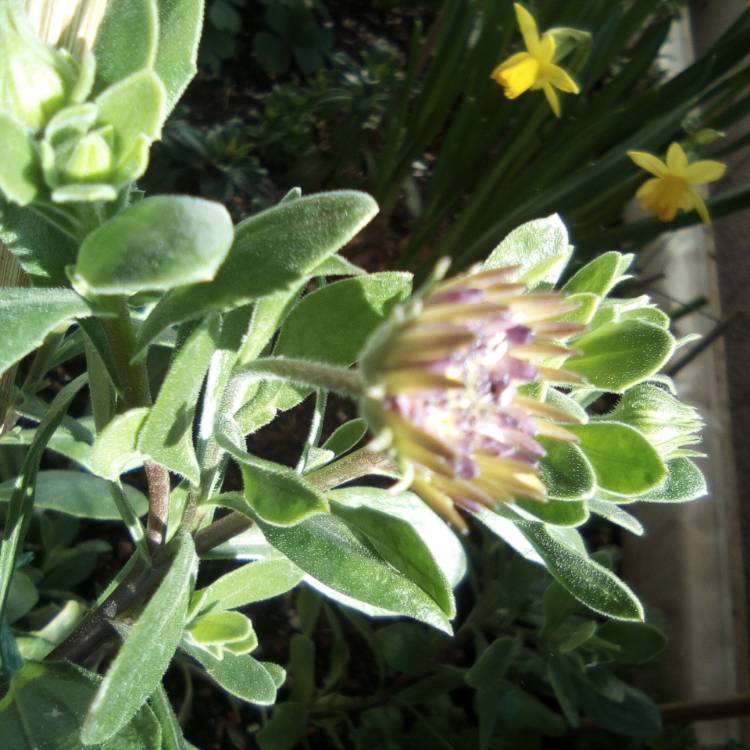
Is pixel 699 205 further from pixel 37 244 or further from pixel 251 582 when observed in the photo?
pixel 37 244

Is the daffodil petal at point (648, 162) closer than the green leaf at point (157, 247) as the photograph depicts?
No

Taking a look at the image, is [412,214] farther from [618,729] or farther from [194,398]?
[194,398]

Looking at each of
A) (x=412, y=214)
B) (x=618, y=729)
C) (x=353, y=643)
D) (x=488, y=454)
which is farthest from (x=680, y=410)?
(x=412, y=214)

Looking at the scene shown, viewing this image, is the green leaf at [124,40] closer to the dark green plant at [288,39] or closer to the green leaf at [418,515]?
the green leaf at [418,515]

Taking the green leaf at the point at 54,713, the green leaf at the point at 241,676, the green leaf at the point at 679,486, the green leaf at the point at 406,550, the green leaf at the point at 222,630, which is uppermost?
the green leaf at the point at 679,486

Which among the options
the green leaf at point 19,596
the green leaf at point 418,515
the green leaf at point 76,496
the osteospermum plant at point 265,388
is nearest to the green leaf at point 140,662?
the osteospermum plant at point 265,388
